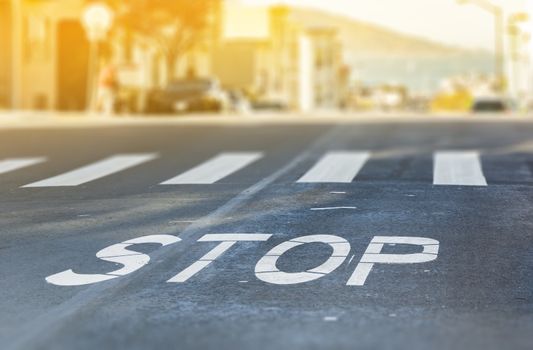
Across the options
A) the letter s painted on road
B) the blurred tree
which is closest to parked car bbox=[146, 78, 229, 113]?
the blurred tree

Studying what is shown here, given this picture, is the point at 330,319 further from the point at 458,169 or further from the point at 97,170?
the point at 97,170

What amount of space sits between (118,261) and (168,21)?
52166mm

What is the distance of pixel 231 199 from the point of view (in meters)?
11.3

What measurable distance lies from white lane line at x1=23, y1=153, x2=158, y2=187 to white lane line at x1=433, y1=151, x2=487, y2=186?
3.73 metres

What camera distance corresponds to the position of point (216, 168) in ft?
48.8

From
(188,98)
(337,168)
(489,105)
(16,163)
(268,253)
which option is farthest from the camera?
(489,105)

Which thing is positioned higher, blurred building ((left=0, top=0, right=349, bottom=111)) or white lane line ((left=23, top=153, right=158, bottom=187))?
blurred building ((left=0, top=0, right=349, bottom=111))

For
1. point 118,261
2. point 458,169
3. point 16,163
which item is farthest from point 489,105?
point 118,261

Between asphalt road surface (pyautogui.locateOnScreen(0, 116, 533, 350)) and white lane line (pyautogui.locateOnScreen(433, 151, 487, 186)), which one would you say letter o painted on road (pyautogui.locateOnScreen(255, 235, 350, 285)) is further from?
white lane line (pyautogui.locateOnScreen(433, 151, 487, 186))

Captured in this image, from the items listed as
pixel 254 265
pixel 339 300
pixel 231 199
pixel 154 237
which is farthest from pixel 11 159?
pixel 339 300

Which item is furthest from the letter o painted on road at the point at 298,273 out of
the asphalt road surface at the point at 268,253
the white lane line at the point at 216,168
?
the white lane line at the point at 216,168

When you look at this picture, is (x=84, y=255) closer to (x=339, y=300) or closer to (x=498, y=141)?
(x=339, y=300)

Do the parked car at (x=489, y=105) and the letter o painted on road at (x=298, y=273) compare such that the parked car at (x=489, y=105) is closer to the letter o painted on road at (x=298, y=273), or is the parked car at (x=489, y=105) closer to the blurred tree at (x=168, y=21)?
the blurred tree at (x=168, y=21)

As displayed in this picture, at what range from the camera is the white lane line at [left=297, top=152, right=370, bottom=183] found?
1326 cm
